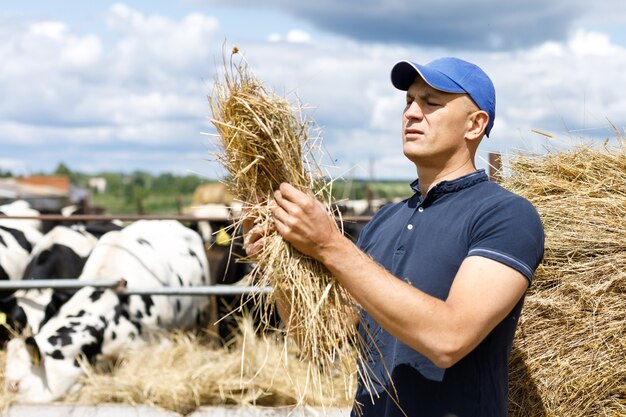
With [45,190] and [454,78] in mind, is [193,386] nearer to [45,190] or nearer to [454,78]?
[454,78]

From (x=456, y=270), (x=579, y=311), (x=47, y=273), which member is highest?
(x=456, y=270)

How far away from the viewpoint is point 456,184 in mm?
2264

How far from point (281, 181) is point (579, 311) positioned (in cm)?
115

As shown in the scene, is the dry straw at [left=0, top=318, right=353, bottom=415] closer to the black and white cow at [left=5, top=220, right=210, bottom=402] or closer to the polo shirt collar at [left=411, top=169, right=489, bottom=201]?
the black and white cow at [left=5, top=220, right=210, bottom=402]

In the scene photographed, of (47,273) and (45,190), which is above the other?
(47,273)

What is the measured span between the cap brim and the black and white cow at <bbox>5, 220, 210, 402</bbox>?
13.1 ft

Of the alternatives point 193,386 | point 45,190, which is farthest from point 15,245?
point 45,190

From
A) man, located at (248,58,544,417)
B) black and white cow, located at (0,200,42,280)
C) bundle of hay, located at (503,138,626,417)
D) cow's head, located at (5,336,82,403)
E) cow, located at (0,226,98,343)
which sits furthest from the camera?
black and white cow, located at (0,200,42,280)

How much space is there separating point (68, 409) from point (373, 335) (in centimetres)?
334

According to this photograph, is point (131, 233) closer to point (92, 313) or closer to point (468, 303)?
point (92, 313)

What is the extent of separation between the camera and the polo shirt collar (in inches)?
89.0

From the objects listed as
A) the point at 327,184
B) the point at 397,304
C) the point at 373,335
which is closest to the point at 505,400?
the point at 373,335

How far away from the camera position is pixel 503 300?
1989 millimetres

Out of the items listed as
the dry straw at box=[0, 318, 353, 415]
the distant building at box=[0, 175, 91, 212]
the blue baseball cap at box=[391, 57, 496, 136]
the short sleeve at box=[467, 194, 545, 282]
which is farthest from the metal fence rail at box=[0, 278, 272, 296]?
the distant building at box=[0, 175, 91, 212]
